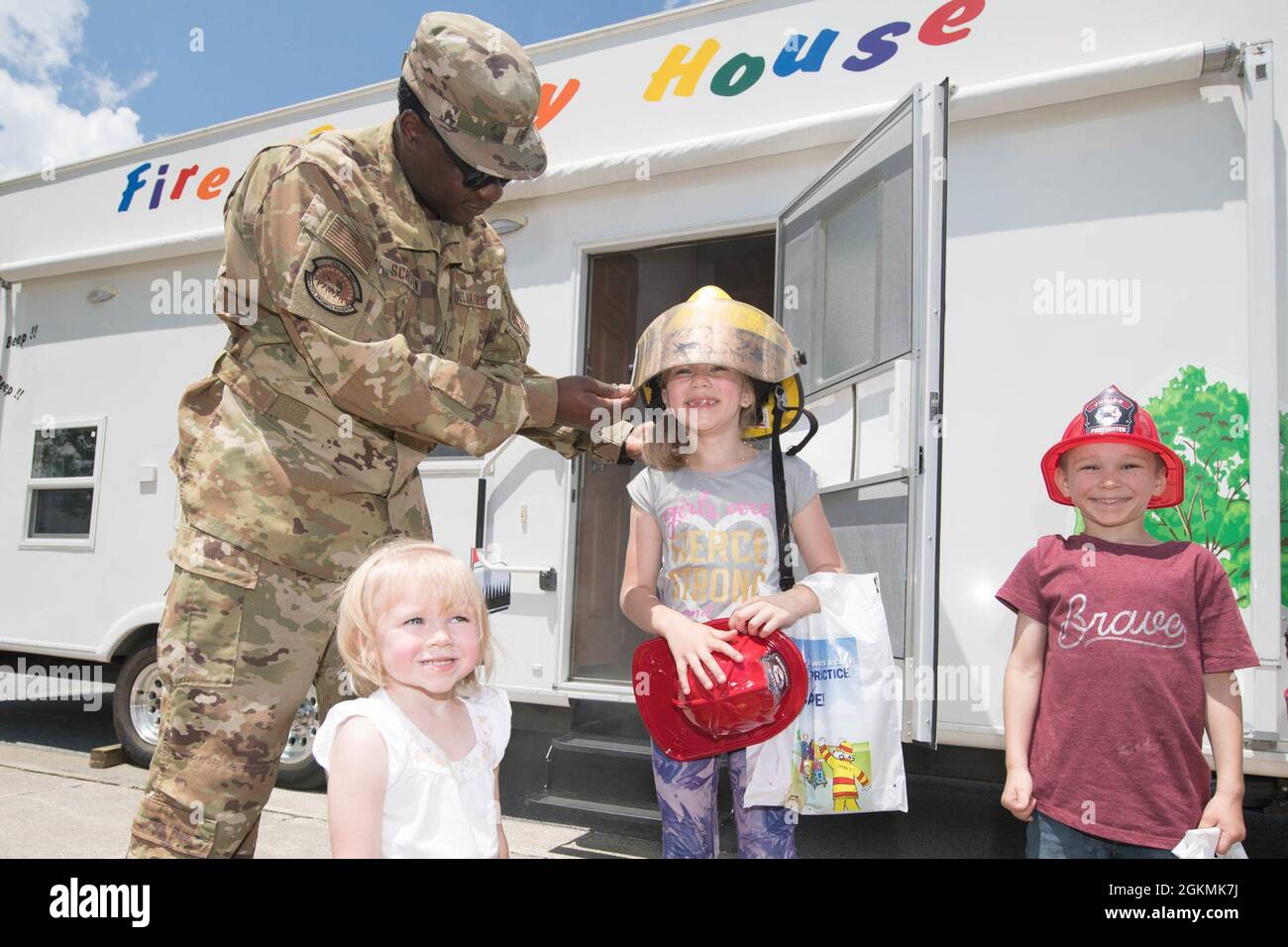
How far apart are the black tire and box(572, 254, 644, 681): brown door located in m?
2.20

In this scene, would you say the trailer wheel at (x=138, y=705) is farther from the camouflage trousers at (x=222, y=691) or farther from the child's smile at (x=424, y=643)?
the child's smile at (x=424, y=643)

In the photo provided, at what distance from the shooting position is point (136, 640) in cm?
456

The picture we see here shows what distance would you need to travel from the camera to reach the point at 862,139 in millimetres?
3078

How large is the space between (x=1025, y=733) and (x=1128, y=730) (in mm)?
214

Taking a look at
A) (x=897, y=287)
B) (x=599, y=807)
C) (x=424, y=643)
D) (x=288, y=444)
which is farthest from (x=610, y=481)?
(x=424, y=643)

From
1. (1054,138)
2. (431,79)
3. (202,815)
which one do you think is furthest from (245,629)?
(1054,138)

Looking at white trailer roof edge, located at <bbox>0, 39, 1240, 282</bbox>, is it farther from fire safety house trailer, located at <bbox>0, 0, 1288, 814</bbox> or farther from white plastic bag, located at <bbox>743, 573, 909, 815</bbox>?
white plastic bag, located at <bbox>743, 573, 909, 815</bbox>

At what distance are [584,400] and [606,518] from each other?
2895 mm

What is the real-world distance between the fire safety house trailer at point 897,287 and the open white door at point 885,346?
1 centimetres

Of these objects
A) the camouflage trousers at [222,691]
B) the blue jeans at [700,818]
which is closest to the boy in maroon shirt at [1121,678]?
the blue jeans at [700,818]

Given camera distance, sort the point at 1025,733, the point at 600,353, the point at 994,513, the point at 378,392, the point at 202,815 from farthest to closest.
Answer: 1. the point at 600,353
2. the point at 994,513
3. the point at 1025,733
4. the point at 378,392
5. the point at 202,815

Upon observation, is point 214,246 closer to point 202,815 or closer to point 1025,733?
point 202,815

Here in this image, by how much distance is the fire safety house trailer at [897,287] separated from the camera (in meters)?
2.68

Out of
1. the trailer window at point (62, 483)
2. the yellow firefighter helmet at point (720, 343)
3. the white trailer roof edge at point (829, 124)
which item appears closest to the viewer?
the yellow firefighter helmet at point (720, 343)
